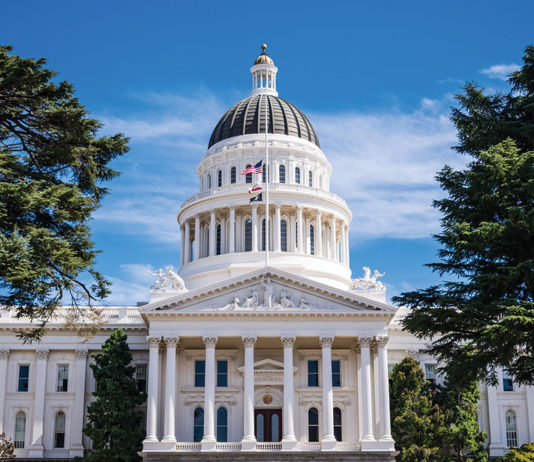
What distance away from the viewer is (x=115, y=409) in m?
57.4

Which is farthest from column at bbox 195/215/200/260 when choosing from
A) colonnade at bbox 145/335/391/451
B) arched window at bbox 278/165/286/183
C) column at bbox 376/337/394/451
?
column at bbox 376/337/394/451

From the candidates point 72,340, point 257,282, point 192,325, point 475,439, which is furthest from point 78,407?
point 475,439

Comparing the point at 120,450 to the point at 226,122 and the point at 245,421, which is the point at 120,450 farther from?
the point at 226,122

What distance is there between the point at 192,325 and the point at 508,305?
31415 millimetres

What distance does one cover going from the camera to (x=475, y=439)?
58938mm

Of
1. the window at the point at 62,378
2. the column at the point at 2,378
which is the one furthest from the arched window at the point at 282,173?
the column at the point at 2,378

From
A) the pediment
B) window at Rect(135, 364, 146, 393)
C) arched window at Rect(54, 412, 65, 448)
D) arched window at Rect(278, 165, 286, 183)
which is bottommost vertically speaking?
arched window at Rect(54, 412, 65, 448)

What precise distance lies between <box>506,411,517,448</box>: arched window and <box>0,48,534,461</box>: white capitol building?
0.35ft

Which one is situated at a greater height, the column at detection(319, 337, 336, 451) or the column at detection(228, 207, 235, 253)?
the column at detection(228, 207, 235, 253)

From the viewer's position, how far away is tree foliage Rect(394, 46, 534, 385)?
30359 mm

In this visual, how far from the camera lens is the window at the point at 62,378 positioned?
65000 millimetres

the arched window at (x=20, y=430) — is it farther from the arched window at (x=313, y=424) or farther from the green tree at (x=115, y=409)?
the arched window at (x=313, y=424)

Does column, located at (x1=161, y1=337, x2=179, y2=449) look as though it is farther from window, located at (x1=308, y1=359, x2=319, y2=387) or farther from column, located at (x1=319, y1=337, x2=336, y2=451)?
window, located at (x1=308, y1=359, x2=319, y2=387)

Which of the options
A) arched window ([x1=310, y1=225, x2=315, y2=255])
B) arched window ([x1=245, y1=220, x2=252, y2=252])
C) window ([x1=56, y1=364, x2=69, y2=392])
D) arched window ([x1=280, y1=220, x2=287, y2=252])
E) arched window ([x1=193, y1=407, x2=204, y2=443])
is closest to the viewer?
arched window ([x1=193, y1=407, x2=204, y2=443])
